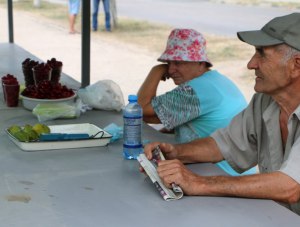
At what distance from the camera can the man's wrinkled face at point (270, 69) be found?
6.24 feet

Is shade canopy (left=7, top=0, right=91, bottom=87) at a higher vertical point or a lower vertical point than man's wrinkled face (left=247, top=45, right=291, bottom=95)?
lower

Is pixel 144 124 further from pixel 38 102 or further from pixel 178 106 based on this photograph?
pixel 38 102

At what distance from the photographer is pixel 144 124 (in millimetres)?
2717

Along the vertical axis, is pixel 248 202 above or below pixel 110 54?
above

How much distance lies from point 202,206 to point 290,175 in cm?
29

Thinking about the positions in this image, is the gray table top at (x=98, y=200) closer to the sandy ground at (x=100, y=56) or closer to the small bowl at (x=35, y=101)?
the small bowl at (x=35, y=101)

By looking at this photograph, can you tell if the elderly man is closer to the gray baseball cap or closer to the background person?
the gray baseball cap

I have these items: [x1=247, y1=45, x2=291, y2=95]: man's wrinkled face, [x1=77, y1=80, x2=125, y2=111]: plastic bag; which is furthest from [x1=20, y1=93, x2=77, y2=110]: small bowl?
[x1=247, y1=45, x2=291, y2=95]: man's wrinkled face

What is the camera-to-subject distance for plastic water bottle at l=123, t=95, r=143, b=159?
81.7 inches

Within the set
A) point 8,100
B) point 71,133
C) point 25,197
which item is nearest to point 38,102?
point 8,100

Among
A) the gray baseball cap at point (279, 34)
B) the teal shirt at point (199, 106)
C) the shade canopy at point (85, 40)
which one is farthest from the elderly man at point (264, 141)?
the shade canopy at point (85, 40)

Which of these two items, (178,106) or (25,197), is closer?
(25,197)

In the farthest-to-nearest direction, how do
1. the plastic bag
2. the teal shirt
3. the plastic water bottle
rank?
the plastic bag → the teal shirt → the plastic water bottle

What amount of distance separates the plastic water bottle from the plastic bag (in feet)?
2.38
